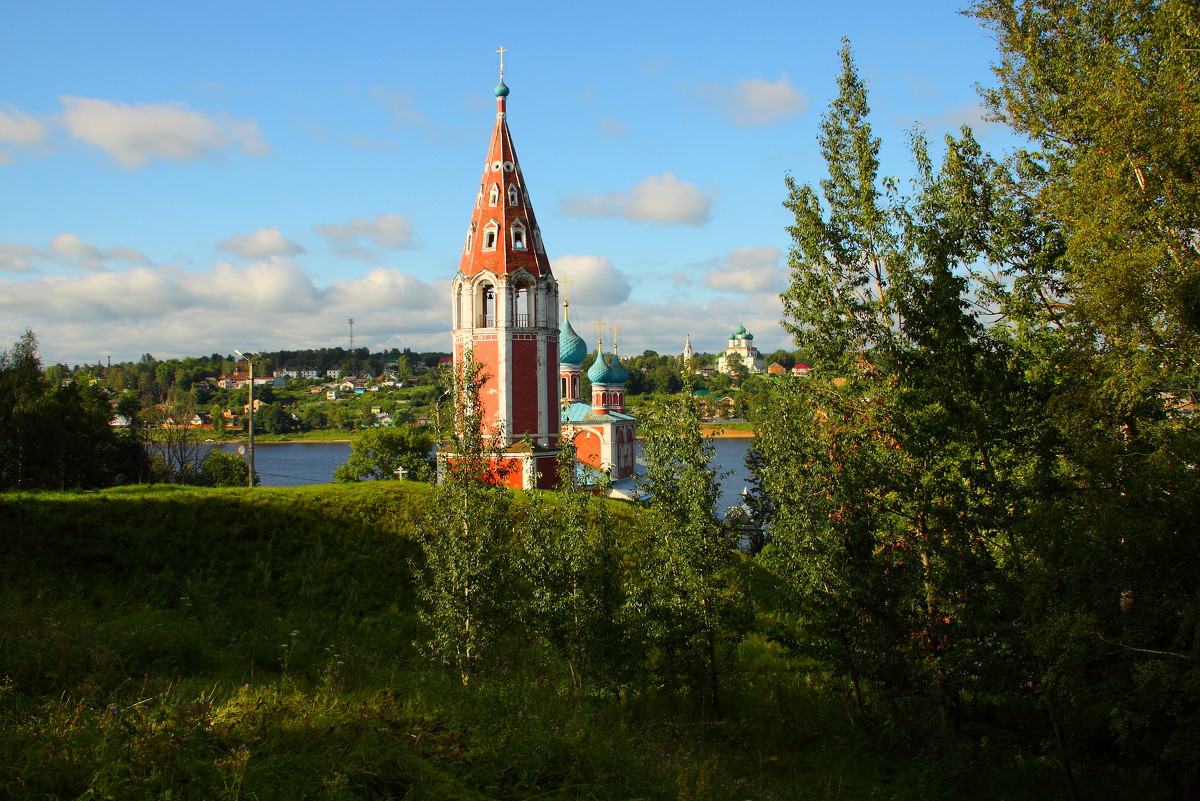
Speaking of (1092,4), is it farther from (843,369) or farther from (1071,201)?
(843,369)

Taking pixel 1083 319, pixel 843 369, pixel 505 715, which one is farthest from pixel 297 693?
pixel 1083 319

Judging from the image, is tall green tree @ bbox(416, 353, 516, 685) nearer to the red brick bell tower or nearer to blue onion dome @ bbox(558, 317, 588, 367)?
the red brick bell tower

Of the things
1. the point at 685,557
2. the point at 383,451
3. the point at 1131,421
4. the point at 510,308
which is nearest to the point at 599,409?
the point at 383,451

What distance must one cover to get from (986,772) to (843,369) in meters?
6.48

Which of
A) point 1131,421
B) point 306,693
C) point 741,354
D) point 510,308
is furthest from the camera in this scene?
point 741,354

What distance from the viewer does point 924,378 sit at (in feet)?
34.9

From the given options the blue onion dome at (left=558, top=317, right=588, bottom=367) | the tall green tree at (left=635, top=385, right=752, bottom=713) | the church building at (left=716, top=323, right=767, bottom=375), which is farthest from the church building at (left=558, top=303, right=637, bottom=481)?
the church building at (left=716, top=323, right=767, bottom=375)

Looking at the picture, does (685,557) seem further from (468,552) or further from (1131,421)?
(1131,421)

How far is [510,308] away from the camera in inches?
1043

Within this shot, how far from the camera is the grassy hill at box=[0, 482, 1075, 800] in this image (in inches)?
227

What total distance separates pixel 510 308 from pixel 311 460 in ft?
214

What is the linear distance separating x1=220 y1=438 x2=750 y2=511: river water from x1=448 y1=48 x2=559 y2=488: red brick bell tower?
28.6 metres

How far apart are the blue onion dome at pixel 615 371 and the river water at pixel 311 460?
11.2 metres

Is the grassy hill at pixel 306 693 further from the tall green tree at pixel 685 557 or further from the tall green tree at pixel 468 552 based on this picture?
the tall green tree at pixel 685 557
